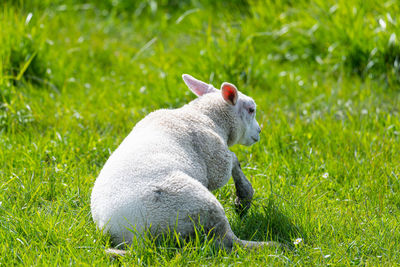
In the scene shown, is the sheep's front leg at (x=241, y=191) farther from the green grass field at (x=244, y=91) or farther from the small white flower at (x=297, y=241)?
the small white flower at (x=297, y=241)

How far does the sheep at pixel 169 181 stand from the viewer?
288cm

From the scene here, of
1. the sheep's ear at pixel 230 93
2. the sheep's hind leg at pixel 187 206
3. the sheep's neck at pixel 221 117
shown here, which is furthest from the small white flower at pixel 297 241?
the sheep's ear at pixel 230 93

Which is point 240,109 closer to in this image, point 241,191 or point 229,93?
point 229,93

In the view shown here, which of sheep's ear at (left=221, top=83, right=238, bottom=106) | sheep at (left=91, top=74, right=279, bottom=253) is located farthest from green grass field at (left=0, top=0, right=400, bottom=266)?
sheep's ear at (left=221, top=83, right=238, bottom=106)

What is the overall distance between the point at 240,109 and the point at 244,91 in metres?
1.60

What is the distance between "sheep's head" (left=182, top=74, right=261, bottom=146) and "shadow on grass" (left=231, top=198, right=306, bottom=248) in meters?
0.61

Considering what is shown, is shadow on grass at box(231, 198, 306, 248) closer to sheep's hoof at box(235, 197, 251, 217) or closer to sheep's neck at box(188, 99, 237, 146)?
sheep's hoof at box(235, 197, 251, 217)

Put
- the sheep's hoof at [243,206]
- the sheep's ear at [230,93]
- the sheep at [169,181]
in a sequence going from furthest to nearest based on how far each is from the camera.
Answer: the sheep's ear at [230,93] → the sheep's hoof at [243,206] → the sheep at [169,181]

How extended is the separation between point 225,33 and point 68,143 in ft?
8.01

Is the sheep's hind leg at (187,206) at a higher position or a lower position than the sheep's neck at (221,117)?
lower

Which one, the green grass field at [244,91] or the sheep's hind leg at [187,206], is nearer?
the sheep's hind leg at [187,206]

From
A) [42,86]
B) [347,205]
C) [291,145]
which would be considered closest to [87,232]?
[347,205]

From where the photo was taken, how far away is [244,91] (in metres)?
5.50

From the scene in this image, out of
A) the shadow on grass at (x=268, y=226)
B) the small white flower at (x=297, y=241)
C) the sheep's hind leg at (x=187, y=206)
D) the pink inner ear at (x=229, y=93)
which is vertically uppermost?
the pink inner ear at (x=229, y=93)
